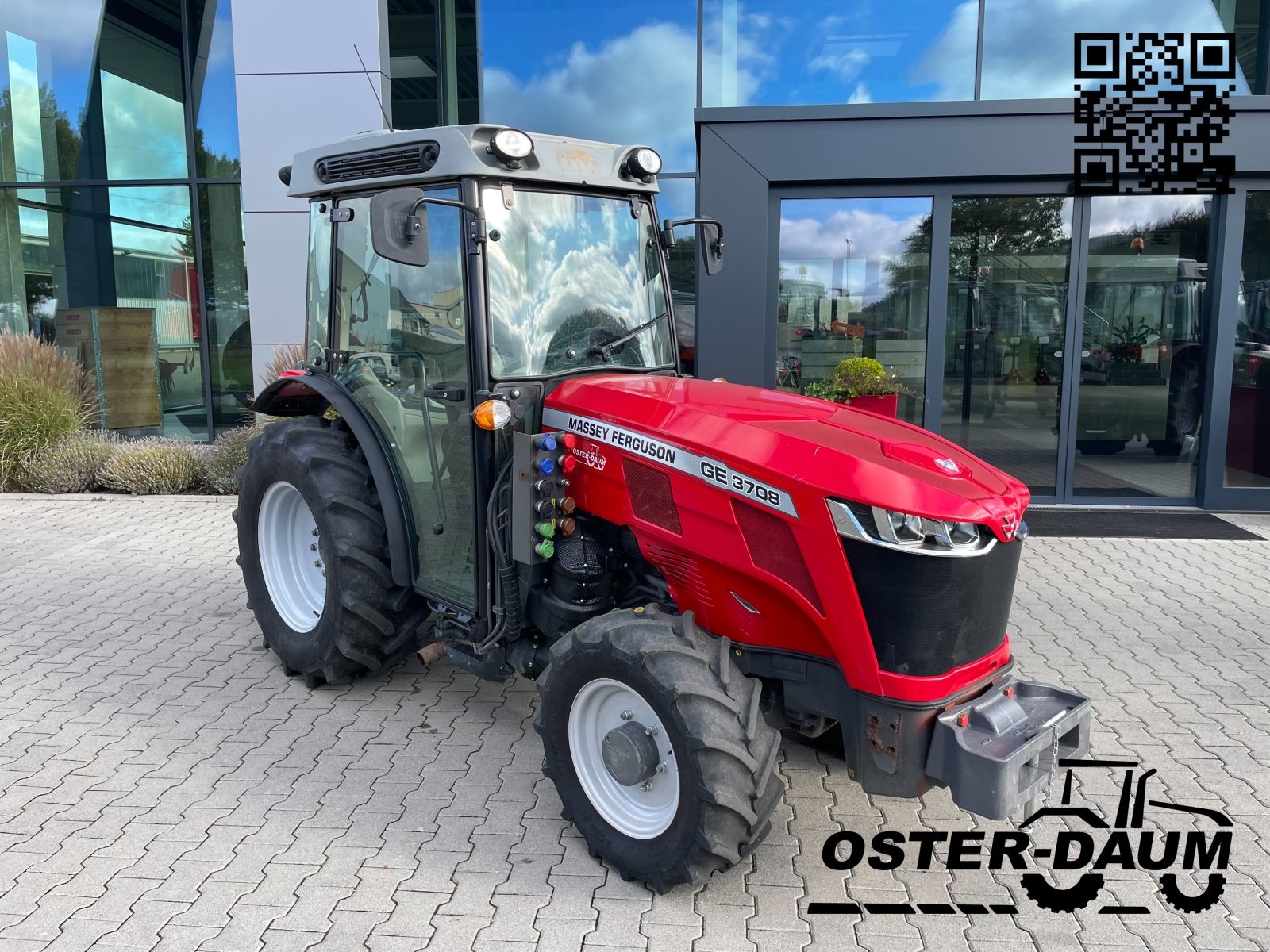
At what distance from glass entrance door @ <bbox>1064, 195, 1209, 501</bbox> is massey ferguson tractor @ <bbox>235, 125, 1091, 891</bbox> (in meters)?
5.78

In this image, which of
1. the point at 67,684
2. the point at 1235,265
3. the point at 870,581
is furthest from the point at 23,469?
the point at 1235,265

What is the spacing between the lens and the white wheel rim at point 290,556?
4.66 metres

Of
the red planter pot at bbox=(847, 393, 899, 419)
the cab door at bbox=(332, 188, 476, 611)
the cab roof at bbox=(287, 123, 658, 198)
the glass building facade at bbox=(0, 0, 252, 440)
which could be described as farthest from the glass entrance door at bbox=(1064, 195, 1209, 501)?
the glass building facade at bbox=(0, 0, 252, 440)

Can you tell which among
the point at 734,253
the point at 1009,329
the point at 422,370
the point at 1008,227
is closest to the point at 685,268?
the point at 734,253

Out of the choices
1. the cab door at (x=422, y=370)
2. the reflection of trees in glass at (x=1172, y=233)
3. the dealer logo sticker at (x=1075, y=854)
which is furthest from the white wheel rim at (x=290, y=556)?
the reflection of trees in glass at (x=1172, y=233)

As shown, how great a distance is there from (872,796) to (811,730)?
58 centimetres

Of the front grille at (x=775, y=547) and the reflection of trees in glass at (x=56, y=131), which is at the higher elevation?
the reflection of trees in glass at (x=56, y=131)

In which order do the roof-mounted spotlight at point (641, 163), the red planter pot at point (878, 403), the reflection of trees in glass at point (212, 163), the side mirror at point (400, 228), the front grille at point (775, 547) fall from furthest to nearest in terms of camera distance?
1. the reflection of trees in glass at point (212, 163)
2. the red planter pot at point (878, 403)
3. the roof-mounted spotlight at point (641, 163)
4. the side mirror at point (400, 228)
5. the front grille at point (775, 547)

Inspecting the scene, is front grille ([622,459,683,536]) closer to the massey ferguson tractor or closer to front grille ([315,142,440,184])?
the massey ferguson tractor

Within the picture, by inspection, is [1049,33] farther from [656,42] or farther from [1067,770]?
[1067,770]

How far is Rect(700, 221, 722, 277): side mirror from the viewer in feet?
13.7

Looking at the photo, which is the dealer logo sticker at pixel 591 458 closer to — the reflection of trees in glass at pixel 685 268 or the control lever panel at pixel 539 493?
the control lever panel at pixel 539 493

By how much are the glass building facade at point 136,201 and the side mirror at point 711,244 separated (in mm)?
8253

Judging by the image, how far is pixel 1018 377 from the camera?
877cm
